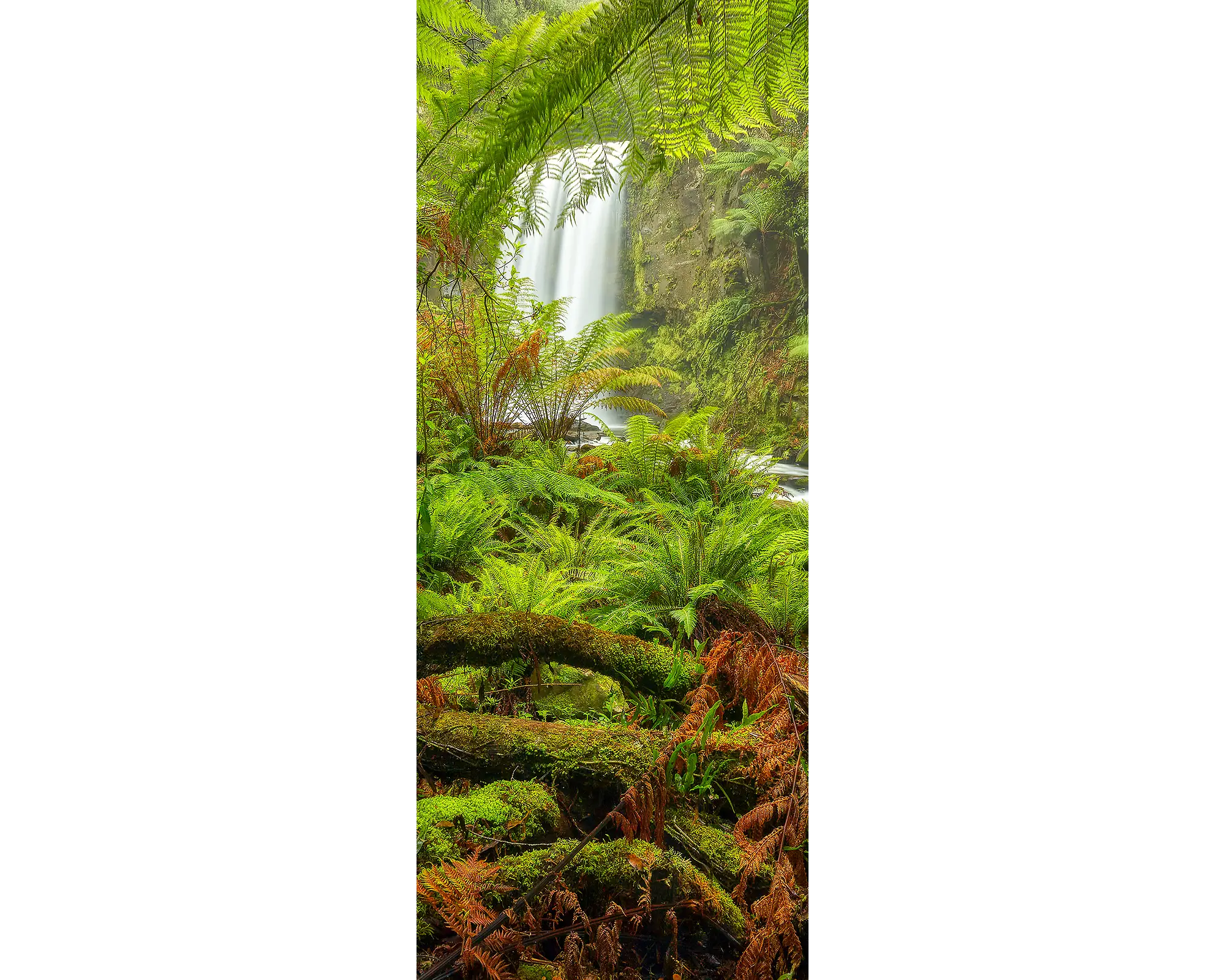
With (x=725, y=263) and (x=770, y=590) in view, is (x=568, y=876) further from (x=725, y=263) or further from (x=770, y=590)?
(x=725, y=263)

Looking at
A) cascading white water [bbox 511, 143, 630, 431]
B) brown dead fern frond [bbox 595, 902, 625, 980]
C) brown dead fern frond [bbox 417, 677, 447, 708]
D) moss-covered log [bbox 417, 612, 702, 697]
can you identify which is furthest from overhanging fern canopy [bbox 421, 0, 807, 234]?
brown dead fern frond [bbox 595, 902, 625, 980]

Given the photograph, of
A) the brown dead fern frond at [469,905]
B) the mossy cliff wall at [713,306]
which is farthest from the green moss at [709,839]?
the mossy cliff wall at [713,306]

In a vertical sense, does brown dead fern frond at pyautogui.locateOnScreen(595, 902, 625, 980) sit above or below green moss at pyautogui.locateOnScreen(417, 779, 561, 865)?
below

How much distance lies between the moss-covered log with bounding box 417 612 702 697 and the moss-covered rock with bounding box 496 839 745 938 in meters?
0.33

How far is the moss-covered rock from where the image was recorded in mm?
1458

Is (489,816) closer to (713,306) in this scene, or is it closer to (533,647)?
(533,647)

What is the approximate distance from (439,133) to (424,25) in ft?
0.76

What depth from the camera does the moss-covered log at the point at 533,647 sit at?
5.22 ft

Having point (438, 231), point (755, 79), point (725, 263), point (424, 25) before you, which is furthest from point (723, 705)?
point (424, 25)

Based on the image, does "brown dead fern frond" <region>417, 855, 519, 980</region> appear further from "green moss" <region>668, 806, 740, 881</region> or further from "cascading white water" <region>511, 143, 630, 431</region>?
"cascading white water" <region>511, 143, 630, 431</region>

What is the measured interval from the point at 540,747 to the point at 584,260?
104 cm

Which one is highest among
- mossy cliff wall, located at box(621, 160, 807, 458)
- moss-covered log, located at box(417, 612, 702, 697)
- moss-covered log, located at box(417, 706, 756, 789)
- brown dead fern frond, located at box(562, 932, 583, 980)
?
mossy cliff wall, located at box(621, 160, 807, 458)

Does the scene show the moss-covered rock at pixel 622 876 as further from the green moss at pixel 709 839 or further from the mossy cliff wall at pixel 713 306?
the mossy cliff wall at pixel 713 306
